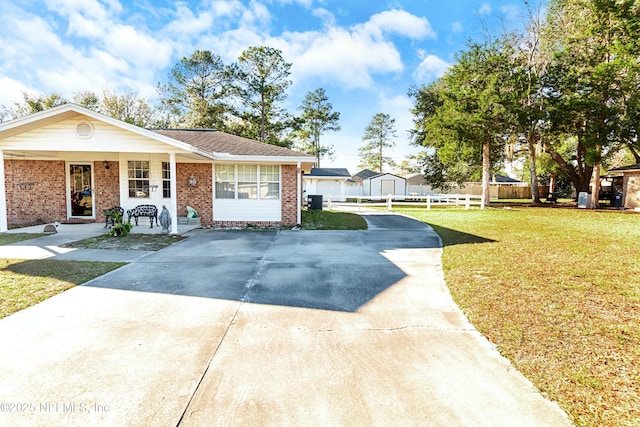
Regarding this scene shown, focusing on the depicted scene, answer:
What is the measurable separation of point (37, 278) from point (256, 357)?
4.63 metres

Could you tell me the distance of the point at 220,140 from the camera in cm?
1353

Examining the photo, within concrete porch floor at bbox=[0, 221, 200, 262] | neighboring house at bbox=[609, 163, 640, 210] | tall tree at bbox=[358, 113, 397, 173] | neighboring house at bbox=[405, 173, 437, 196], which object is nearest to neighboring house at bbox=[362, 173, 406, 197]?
neighboring house at bbox=[405, 173, 437, 196]

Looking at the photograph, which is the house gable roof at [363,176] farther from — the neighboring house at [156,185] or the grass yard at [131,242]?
the grass yard at [131,242]

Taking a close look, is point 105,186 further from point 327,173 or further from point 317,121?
point 317,121

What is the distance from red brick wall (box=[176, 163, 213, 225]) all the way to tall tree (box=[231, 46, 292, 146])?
16931 millimetres

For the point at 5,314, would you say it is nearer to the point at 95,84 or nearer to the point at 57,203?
the point at 57,203

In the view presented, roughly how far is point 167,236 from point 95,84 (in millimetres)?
28313

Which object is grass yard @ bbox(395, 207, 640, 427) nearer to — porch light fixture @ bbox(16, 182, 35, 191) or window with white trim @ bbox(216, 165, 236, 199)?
window with white trim @ bbox(216, 165, 236, 199)

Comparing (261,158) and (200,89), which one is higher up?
(200,89)

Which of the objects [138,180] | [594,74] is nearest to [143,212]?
[138,180]

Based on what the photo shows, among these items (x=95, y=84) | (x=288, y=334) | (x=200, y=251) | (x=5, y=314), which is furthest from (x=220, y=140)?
(x=95, y=84)

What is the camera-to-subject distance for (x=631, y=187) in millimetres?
20438

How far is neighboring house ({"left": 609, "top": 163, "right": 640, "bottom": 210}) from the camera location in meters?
19.9

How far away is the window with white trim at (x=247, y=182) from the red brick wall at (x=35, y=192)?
5.85 meters
